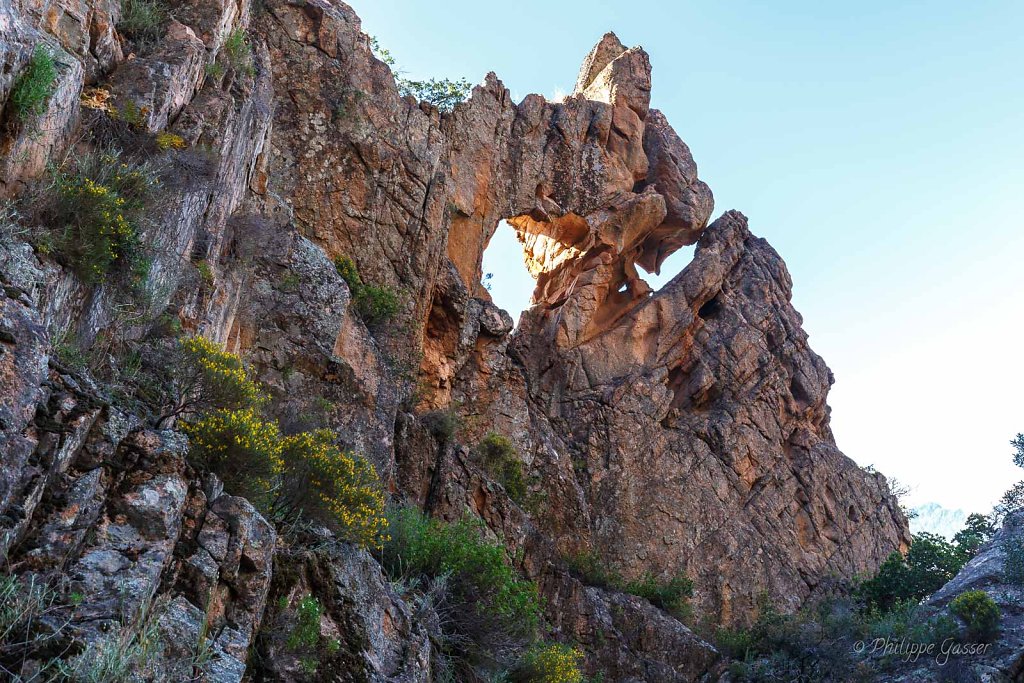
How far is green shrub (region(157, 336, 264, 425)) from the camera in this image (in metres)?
12.0

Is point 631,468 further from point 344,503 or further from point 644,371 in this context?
point 344,503

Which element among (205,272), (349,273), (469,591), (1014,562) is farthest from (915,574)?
(205,272)

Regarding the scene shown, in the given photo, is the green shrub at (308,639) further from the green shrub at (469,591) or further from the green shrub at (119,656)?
the green shrub at (469,591)

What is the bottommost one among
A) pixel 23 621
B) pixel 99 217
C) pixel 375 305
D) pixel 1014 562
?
pixel 23 621

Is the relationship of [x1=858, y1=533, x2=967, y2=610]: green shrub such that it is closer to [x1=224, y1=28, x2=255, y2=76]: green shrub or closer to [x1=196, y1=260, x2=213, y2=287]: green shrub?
[x1=196, y1=260, x2=213, y2=287]: green shrub

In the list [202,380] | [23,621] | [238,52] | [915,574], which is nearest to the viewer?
[23,621]

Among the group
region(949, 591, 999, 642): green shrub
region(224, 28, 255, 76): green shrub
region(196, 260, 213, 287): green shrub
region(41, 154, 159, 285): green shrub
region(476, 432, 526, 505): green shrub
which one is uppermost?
region(224, 28, 255, 76): green shrub

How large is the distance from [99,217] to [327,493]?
509cm

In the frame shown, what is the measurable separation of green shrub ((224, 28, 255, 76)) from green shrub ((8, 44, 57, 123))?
7.89m

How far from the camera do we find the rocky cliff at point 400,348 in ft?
29.7

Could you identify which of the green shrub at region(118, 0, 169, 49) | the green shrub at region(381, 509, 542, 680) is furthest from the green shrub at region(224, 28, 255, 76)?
the green shrub at region(381, 509, 542, 680)

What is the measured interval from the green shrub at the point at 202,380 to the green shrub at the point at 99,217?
1.30m

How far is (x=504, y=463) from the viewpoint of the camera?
26.2 metres

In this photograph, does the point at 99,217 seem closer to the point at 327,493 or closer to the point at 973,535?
the point at 327,493
